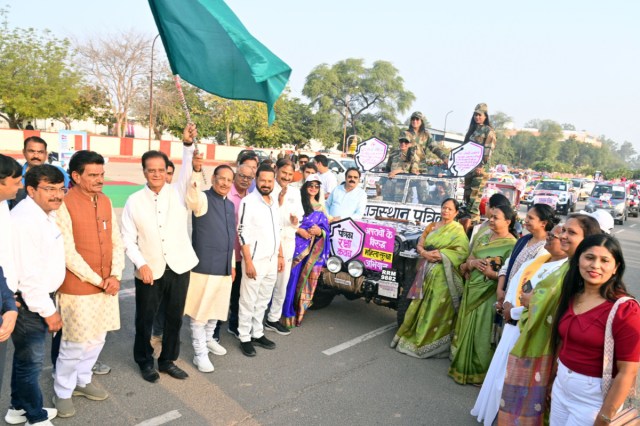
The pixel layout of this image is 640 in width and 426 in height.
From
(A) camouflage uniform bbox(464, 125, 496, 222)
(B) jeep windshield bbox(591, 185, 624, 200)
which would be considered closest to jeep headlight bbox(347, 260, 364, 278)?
(A) camouflage uniform bbox(464, 125, 496, 222)

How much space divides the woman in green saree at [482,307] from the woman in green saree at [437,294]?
0.34 metres

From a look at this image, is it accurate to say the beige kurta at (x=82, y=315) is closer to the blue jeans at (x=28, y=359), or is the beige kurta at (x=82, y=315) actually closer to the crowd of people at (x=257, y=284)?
the crowd of people at (x=257, y=284)

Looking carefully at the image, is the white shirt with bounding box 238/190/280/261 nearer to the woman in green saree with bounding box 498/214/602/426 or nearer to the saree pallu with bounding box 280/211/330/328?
the saree pallu with bounding box 280/211/330/328

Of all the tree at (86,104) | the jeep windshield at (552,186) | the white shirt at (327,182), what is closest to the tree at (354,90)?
the tree at (86,104)

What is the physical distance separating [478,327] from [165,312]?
106 inches

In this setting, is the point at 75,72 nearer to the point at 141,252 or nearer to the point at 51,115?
the point at 51,115

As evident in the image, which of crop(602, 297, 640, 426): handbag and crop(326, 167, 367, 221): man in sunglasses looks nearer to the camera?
crop(602, 297, 640, 426): handbag

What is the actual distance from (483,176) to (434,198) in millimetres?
1195

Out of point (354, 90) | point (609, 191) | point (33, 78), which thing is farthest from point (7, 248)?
point (354, 90)

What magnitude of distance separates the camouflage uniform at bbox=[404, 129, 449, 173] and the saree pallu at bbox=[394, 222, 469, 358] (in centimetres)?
300

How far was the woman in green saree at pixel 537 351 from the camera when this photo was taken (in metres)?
2.81

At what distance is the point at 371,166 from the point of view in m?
7.66

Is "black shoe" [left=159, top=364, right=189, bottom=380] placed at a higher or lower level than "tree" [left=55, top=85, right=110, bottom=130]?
lower

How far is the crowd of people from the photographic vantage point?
2453 millimetres
